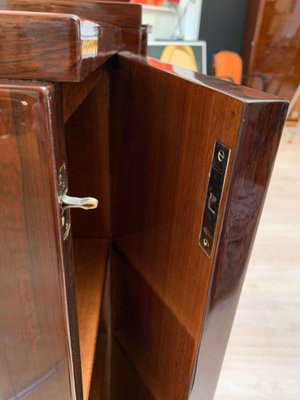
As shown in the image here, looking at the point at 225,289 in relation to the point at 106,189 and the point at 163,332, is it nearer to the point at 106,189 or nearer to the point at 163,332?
the point at 163,332

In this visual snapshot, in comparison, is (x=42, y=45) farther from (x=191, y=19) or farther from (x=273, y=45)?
(x=191, y=19)

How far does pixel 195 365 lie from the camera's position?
0.41 metres

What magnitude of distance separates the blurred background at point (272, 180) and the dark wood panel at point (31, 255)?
703mm

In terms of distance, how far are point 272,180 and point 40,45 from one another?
6.56 feet

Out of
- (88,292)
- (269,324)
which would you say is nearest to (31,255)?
(88,292)

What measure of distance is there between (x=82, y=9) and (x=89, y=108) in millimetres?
190

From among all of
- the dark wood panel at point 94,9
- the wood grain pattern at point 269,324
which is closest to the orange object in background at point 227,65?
the wood grain pattern at point 269,324

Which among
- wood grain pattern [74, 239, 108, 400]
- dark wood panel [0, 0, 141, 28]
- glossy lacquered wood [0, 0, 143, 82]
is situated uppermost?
dark wood panel [0, 0, 141, 28]

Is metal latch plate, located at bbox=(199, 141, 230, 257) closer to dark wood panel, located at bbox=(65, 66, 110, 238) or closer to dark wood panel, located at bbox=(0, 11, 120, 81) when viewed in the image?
dark wood panel, located at bbox=(0, 11, 120, 81)

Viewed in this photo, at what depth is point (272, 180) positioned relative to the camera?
2.04m

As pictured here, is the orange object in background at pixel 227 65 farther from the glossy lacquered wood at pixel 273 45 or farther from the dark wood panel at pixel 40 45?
the dark wood panel at pixel 40 45

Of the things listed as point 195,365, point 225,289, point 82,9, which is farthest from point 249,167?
point 82,9

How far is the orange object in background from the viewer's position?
2795 mm

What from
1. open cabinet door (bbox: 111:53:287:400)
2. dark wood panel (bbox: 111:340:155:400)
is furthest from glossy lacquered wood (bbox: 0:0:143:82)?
dark wood panel (bbox: 111:340:155:400)
